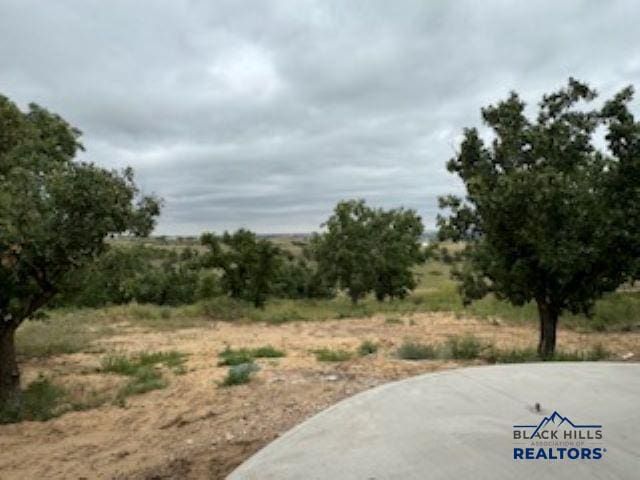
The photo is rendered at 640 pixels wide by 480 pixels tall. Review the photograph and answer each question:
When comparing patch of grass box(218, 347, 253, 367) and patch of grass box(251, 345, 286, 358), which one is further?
patch of grass box(251, 345, 286, 358)

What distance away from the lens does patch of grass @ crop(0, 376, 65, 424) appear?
878cm

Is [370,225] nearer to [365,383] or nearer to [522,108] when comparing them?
[522,108]

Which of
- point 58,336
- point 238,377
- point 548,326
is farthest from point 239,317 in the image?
point 238,377

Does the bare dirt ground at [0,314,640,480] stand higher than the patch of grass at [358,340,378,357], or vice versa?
the patch of grass at [358,340,378,357]

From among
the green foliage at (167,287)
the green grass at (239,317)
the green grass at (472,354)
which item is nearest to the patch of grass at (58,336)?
the green grass at (239,317)

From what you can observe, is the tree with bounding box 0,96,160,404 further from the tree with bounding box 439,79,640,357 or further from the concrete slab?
the tree with bounding box 439,79,640,357

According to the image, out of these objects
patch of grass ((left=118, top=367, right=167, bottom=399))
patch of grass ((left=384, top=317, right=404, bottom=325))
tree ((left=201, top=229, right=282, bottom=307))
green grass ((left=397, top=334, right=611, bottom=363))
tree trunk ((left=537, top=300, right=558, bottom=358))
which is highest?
tree ((left=201, top=229, right=282, bottom=307))

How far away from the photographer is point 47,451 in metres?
7.34

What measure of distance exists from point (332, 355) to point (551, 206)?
5.09 meters

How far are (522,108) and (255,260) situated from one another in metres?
19.3

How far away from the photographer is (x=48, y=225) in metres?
8.73

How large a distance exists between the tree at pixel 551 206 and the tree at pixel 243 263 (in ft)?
59.1

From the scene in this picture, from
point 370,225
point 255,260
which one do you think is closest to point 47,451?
point 255,260

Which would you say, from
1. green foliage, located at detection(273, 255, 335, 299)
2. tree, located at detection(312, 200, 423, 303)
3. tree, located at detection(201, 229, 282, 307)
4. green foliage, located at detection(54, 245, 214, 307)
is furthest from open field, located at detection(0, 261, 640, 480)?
green foliage, located at detection(273, 255, 335, 299)
